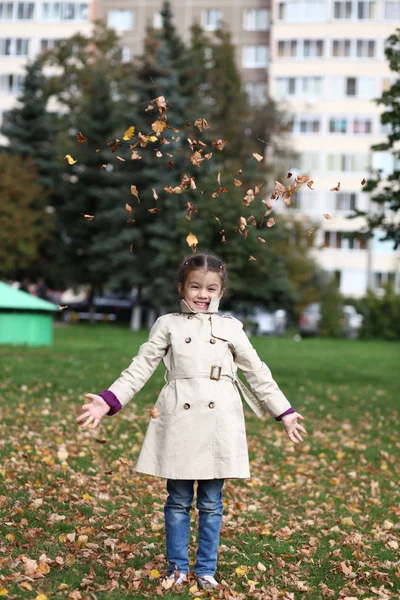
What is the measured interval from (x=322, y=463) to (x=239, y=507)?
2.99m

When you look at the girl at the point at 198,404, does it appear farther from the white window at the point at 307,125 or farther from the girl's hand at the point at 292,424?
the white window at the point at 307,125

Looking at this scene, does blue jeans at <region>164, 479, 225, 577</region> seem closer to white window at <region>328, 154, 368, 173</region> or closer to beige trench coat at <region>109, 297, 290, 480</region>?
beige trench coat at <region>109, 297, 290, 480</region>

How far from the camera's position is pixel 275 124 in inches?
2288

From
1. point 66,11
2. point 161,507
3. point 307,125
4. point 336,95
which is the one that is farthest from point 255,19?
point 161,507

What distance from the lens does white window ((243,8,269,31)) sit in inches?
2943

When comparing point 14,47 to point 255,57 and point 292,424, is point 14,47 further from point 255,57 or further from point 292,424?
point 292,424

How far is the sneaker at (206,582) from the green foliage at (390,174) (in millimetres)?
10265

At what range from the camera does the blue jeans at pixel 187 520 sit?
5.81 metres

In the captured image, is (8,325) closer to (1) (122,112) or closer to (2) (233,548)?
(2) (233,548)

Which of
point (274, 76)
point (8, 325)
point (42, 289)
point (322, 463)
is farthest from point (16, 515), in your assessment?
point (274, 76)

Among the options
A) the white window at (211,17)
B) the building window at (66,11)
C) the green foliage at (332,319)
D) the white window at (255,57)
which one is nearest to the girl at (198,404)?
the green foliage at (332,319)

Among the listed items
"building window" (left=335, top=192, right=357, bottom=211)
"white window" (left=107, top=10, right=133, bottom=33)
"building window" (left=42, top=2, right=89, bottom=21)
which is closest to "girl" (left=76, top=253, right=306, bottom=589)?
"building window" (left=335, top=192, right=357, bottom=211)

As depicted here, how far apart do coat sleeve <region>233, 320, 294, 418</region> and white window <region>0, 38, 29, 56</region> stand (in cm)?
7525

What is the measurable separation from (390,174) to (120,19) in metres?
64.4
